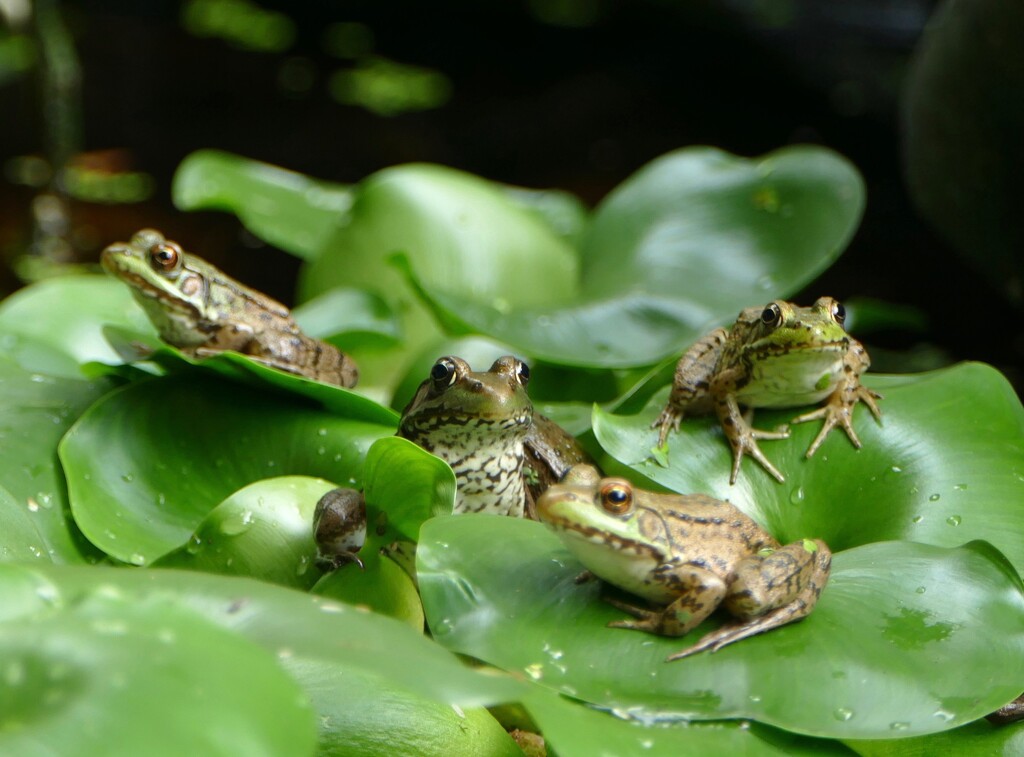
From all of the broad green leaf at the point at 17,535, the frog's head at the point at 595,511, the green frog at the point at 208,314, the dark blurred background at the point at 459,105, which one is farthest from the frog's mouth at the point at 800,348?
the dark blurred background at the point at 459,105

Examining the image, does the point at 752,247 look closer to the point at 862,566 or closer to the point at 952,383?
the point at 952,383

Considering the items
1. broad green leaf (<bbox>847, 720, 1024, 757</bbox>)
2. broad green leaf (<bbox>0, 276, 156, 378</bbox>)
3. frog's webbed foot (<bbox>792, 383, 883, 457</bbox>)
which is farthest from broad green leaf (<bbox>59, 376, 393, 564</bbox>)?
broad green leaf (<bbox>847, 720, 1024, 757</bbox>)

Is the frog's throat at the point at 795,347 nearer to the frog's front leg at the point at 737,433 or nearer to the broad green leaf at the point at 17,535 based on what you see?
the frog's front leg at the point at 737,433

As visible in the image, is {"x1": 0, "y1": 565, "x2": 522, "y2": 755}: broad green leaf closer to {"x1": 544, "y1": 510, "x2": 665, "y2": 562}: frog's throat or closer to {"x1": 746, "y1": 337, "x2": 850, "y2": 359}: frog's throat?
{"x1": 544, "y1": 510, "x2": 665, "y2": 562}: frog's throat

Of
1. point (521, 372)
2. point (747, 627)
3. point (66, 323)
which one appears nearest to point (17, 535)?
point (521, 372)

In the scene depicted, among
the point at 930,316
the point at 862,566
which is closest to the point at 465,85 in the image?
the point at 930,316
